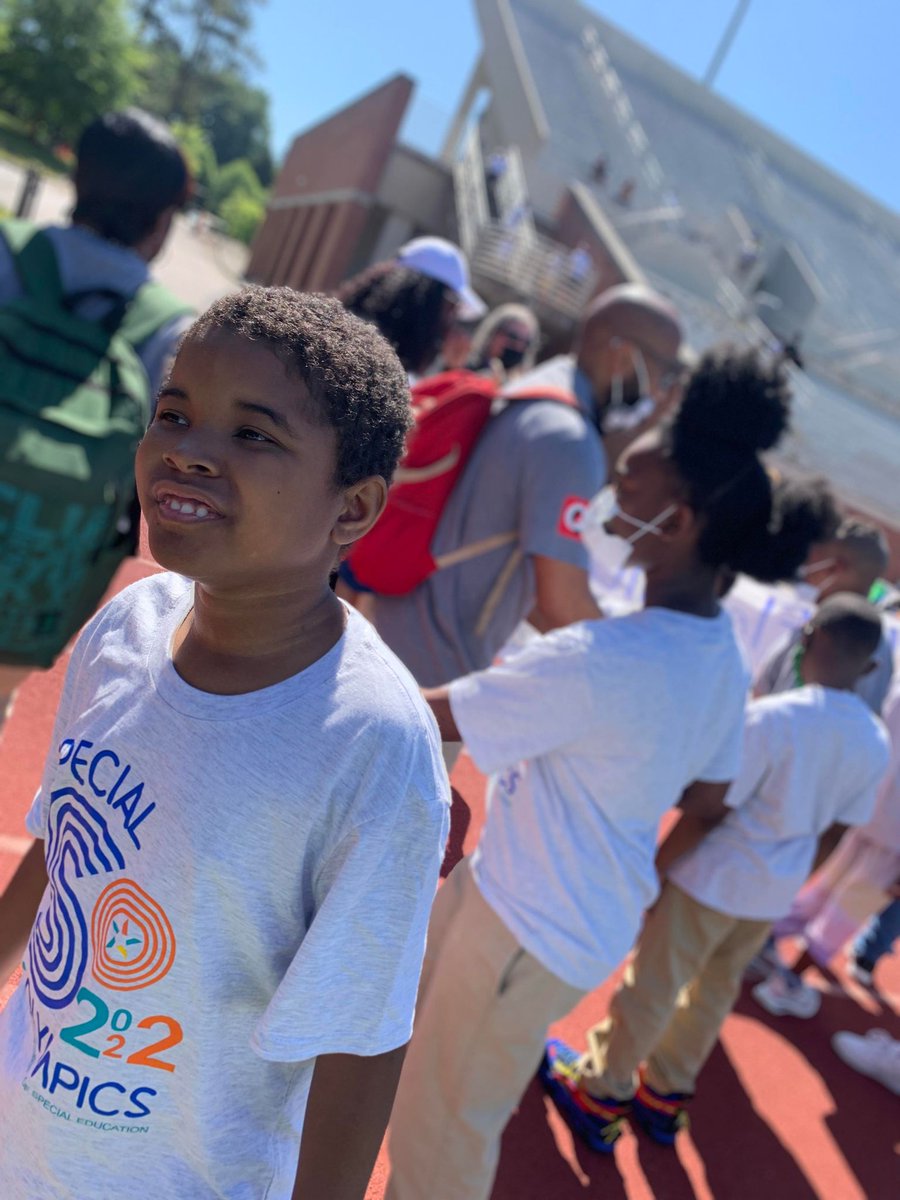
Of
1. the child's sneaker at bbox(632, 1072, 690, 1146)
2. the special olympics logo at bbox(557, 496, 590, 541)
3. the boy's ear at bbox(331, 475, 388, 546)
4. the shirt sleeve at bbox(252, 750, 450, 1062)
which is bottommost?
the child's sneaker at bbox(632, 1072, 690, 1146)

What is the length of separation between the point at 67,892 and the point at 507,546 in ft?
4.91

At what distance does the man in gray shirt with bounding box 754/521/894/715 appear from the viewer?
4.25 metres

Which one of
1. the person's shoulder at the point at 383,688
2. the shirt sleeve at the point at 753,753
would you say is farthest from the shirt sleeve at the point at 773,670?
the person's shoulder at the point at 383,688

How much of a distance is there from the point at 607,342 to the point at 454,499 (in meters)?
0.83

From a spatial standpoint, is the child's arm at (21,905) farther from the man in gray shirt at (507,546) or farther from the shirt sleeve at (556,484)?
the shirt sleeve at (556,484)

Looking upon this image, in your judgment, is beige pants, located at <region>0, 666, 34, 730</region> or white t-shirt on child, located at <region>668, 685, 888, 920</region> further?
white t-shirt on child, located at <region>668, 685, 888, 920</region>

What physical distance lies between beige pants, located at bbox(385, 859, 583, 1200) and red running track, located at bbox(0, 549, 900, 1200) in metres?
0.37

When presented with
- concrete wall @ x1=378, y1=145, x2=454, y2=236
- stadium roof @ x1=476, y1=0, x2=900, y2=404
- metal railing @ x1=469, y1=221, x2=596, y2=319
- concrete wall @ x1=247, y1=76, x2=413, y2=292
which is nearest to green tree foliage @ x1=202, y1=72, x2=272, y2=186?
stadium roof @ x1=476, y1=0, x2=900, y2=404

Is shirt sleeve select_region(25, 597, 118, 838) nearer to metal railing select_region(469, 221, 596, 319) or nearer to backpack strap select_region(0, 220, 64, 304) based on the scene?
backpack strap select_region(0, 220, 64, 304)

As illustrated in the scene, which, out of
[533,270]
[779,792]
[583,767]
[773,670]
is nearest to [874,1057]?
[773,670]

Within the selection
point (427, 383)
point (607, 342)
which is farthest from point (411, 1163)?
point (607, 342)

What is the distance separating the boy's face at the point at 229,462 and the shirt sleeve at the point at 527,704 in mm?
969

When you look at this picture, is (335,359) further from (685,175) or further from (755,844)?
(685,175)

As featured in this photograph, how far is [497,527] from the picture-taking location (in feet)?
8.01
